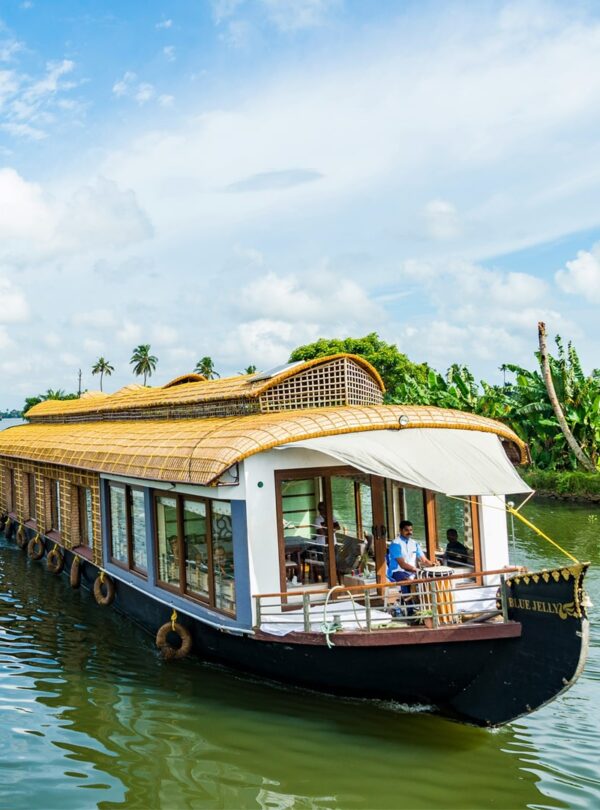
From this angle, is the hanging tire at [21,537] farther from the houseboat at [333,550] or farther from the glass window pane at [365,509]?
the glass window pane at [365,509]

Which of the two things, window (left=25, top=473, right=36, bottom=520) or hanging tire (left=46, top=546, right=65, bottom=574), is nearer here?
hanging tire (left=46, top=546, right=65, bottom=574)

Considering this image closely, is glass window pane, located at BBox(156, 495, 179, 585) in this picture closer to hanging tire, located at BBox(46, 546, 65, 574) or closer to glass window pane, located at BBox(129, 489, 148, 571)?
glass window pane, located at BBox(129, 489, 148, 571)

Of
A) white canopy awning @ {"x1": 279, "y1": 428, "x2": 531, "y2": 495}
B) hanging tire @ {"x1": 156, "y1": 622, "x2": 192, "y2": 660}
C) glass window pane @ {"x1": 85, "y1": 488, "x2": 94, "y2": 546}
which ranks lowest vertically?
hanging tire @ {"x1": 156, "y1": 622, "x2": 192, "y2": 660}

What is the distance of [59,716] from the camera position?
7234mm

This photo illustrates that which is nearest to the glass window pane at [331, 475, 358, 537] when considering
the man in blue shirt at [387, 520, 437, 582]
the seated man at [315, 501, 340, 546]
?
the seated man at [315, 501, 340, 546]

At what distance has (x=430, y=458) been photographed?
7.05 m

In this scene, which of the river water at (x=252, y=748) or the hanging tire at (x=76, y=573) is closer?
the river water at (x=252, y=748)

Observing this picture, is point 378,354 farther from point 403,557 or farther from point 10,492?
point 403,557

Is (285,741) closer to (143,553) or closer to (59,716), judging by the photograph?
(59,716)

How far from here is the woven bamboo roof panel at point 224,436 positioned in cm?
700

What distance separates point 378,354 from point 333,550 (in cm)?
3260

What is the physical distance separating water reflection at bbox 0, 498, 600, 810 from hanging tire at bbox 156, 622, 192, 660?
0.23 meters

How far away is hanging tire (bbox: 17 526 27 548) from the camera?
54.0ft

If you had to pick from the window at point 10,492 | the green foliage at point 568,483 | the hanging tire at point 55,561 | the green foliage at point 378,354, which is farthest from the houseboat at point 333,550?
the green foliage at point 378,354
